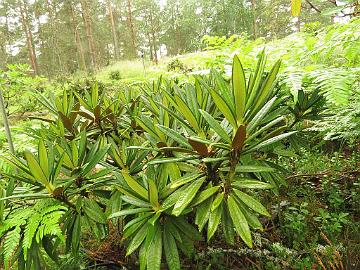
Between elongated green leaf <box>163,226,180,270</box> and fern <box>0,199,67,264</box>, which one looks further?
elongated green leaf <box>163,226,180,270</box>

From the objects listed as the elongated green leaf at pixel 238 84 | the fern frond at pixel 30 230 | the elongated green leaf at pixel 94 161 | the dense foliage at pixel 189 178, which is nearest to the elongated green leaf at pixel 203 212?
the dense foliage at pixel 189 178

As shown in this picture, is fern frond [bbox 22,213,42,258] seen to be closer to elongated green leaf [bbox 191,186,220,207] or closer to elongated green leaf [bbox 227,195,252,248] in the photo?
elongated green leaf [bbox 191,186,220,207]

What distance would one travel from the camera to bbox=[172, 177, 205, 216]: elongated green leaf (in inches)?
41.1

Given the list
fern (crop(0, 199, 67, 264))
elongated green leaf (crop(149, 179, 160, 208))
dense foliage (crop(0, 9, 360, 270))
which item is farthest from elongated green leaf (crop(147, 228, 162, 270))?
fern (crop(0, 199, 67, 264))

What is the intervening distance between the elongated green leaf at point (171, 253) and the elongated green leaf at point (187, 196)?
0.24m

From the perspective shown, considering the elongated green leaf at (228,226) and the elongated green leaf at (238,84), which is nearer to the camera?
the elongated green leaf at (238,84)

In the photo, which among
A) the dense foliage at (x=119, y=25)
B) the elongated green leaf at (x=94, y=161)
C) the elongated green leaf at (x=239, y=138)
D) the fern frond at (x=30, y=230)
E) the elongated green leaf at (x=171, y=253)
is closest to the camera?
the elongated green leaf at (x=239, y=138)

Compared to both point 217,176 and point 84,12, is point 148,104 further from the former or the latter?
point 84,12

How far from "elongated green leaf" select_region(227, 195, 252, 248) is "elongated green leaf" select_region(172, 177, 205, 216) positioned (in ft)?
0.43

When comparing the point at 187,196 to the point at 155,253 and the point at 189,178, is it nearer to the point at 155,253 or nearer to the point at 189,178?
the point at 189,178

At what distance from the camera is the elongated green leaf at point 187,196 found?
104cm

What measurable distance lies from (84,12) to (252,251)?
20845 mm

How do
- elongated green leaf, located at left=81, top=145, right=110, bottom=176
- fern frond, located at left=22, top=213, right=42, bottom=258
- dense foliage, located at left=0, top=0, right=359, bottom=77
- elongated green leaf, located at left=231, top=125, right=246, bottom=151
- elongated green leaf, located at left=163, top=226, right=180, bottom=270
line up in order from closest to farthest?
1. elongated green leaf, located at left=231, top=125, right=246, bottom=151
2. fern frond, located at left=22, top=213, right=42, bottom=258
3. elongated green leaf, located at left=163, top=226, right=180, bottom=270
4. elongated green leaf, located at left=81, top=145, right=110, bottom=176
5. dense foliage, located at left=0, top=0, right=359, bottom=77

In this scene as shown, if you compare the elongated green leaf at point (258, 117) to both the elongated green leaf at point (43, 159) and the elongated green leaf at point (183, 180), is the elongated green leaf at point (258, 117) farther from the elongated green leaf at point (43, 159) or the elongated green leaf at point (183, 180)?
the elongated green leaf at point (43, 159)
